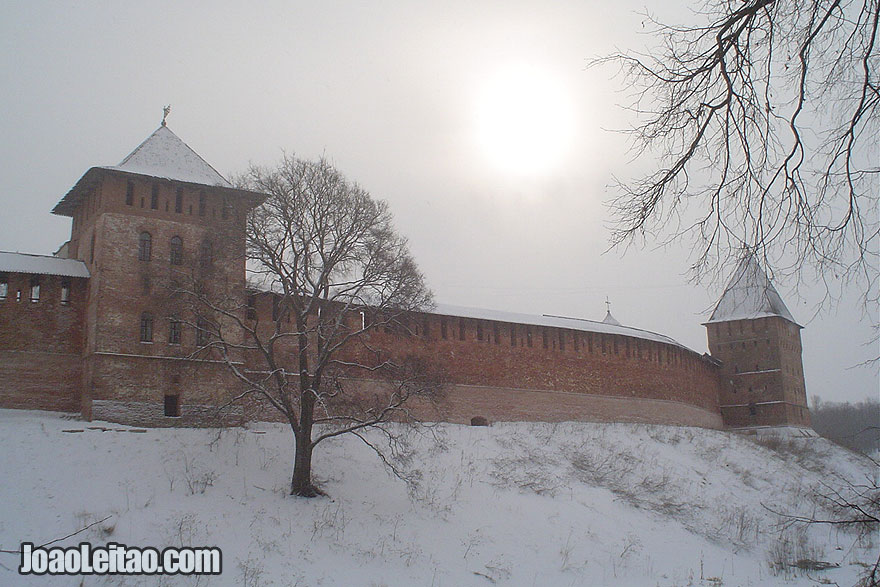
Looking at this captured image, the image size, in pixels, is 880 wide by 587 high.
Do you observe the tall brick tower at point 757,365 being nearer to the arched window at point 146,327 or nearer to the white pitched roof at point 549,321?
the white pitched roof at point 549,321

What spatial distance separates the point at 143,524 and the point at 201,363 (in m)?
6.66

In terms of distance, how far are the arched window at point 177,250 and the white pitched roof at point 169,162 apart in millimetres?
1574

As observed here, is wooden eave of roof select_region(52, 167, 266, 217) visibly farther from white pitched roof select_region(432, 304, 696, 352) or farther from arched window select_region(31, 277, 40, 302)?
white pitched roof select_region(432, 304, 696, 352)

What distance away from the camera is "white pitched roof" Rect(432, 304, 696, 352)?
24.8 meters

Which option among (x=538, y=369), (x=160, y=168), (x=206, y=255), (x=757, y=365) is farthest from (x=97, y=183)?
(x=757, y=365)

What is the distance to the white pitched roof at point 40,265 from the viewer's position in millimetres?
18875

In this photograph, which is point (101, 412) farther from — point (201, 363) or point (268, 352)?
point (268, 352)

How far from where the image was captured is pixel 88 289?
63.9 ft

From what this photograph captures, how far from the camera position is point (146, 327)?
19.0 meters

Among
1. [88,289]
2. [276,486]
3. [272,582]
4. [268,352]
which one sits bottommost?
[272,582]

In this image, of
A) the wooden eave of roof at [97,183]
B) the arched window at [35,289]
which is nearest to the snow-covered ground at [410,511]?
the arched window at [35,289]

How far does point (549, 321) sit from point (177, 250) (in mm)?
13096

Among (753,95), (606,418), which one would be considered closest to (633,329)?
(606,418)

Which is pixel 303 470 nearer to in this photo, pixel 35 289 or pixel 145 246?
pixel 145 246
